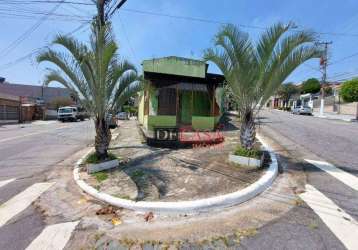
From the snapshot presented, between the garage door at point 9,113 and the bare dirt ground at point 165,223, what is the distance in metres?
30.7

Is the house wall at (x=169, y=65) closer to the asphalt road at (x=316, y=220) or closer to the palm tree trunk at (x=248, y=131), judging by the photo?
the palm tree trunk at (x=248, y=131)

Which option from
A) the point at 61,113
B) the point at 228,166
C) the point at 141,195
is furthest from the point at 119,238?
the point at 61,113

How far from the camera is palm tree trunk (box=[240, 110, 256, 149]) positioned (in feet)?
22.6

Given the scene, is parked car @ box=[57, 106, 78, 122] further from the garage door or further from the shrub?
the shrub

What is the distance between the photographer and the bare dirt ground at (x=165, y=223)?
340 cm

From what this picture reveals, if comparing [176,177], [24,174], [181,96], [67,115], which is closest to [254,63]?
[176,177]

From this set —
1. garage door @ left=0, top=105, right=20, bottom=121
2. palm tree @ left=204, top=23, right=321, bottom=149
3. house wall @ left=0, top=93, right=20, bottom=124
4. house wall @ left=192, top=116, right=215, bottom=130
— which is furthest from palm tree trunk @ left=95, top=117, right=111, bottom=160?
garage door @ left=0, top=105, right=20, bottom=121

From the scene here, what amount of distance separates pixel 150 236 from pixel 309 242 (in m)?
2.18

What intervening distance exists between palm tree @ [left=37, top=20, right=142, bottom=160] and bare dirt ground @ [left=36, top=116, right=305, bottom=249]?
7.82 ft

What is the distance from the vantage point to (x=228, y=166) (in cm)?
668

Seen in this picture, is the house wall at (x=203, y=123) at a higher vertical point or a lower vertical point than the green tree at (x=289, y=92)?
lower

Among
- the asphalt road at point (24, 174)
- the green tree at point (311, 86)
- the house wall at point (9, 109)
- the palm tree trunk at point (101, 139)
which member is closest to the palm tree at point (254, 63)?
the palm tree trunk at point (101, 139)

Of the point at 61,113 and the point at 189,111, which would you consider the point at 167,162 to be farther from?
the point at 61,113

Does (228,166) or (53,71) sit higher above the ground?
(53,71)
